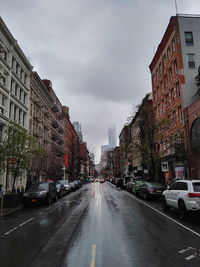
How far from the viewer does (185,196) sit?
10.7 m

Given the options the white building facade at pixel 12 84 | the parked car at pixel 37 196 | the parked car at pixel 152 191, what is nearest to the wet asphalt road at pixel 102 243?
the parked car at pixel 37 196

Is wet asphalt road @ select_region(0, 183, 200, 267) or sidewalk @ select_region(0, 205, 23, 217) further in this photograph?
sidewalk @ select_region(0, 205, 23, 217)

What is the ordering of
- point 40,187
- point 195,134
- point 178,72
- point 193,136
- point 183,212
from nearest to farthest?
point 183,212
point 40,187
point 195,134
point 193,136
point 178,72

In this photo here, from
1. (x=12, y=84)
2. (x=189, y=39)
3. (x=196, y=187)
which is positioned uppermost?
(x=189, y=39)

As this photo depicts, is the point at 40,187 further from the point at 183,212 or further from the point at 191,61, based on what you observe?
the point at 191,61

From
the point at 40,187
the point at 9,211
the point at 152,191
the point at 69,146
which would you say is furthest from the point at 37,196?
the point at 69,146

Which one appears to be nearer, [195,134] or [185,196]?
[185,196]

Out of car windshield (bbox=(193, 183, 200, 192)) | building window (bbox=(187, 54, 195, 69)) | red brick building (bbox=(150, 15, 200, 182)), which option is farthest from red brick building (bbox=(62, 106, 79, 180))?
car windshield (bbox=(193, 183, 200, 192))

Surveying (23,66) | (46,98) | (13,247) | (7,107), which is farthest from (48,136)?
(13,247)

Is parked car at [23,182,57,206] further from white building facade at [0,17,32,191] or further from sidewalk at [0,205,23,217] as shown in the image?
white building facade at [0,17,32,191]

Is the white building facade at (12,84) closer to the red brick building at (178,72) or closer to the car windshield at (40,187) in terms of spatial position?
the car windshield at (40,187)

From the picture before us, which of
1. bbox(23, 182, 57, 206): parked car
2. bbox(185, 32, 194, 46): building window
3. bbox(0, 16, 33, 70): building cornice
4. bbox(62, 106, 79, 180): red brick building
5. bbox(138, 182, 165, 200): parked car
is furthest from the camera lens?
bbox(62, 106, 79, 180): red brick building

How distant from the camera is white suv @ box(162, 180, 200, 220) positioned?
10.2m

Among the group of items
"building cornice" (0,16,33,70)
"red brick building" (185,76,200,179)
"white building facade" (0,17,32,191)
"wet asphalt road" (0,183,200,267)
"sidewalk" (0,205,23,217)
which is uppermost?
"building cornice" (0,16,33,70)
